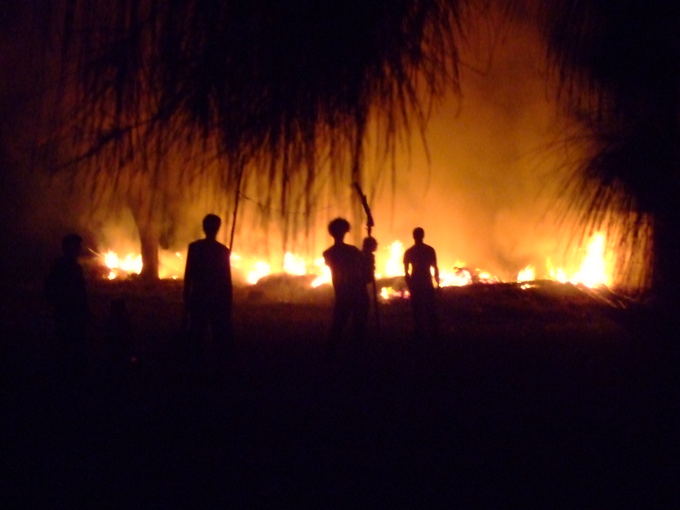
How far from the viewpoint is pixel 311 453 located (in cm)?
374

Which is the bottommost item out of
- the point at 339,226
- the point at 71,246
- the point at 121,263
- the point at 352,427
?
the point at 352,427

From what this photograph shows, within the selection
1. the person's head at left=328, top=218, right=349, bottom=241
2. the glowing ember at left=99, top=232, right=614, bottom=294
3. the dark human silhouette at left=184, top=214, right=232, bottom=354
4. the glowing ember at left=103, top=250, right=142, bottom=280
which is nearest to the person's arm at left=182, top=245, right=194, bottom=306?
the dark human silhouette at left=184, top=214, right=232, bottom=354

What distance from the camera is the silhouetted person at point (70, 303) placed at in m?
5.61

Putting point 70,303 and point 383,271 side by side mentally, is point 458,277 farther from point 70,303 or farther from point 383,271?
point 70,303

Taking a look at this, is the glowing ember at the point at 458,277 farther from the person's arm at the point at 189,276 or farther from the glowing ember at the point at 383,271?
the person's arm at the point at 189,276

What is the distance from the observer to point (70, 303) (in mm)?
5805

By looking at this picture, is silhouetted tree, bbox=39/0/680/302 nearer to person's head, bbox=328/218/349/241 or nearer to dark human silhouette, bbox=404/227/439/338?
person's head, bbox=328/218/349/241

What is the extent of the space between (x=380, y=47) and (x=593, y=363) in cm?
552

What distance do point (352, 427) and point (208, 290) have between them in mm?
2127

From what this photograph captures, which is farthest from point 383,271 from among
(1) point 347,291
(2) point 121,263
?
(1) point 347,291

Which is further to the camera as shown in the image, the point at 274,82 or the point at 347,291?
A: the point at 347,291

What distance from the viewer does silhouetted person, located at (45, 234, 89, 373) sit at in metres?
5.61

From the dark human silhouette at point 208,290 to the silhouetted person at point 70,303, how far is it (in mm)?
1003

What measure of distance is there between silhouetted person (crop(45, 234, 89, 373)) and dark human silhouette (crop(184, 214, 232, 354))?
39.5 inches
